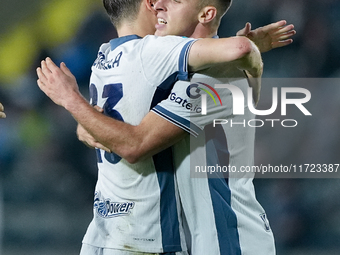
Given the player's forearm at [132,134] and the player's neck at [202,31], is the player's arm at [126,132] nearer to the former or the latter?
the player's forearm at [132,134]

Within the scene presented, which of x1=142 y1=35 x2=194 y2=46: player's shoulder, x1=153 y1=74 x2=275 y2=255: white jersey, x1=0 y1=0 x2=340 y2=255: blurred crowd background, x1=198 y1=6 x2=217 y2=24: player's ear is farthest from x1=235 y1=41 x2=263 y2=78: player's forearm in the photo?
x1=0 y1=0 x2=340 y2=255: blurred crowd background

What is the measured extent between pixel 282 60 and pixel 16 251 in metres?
2.66

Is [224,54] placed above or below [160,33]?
below

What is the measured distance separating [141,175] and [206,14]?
67 cm

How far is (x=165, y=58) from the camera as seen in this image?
1.57 metres

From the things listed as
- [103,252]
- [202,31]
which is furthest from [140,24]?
[103,252]

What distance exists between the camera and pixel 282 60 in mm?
4055

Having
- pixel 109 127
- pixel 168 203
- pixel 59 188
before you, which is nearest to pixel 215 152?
pixel 168 203

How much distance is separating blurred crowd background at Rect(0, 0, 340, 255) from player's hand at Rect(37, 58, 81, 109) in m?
2.03

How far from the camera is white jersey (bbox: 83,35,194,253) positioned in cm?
158

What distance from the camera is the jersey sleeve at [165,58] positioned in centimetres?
153

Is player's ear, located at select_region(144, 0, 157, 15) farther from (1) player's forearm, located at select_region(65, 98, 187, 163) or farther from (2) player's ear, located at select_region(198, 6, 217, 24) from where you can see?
(1) player's forearm, located at select_region(65, 98, 187, 163)

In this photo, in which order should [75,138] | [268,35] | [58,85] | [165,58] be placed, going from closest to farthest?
[165,58] < [58,85] < [268,35] < [75,138]

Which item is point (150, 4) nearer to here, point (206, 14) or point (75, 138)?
point (206, 14)
